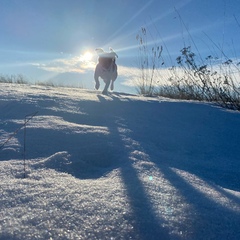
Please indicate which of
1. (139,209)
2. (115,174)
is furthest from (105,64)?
(139,209)

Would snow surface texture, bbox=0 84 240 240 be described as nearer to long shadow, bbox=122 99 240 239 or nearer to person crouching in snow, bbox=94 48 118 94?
Answer: long shadow, bbox=122 99 240 239

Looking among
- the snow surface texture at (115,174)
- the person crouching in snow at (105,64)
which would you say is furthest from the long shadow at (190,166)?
the person crouching in snow at (105,64)

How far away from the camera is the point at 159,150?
5.48 feet

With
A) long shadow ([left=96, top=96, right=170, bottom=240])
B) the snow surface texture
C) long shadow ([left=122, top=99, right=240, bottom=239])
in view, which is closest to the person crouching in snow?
long shadow ([left=122, top=99, right=240, bottom=239])

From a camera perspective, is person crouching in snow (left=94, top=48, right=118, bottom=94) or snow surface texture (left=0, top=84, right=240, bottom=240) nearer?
snow surface texture (left=0, top=84, right=240, bottom=240)

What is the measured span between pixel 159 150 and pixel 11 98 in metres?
1.46

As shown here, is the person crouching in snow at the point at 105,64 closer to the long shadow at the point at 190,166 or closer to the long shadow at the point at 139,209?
the long shadow at the point at 190,166

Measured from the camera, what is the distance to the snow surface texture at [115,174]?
799mm

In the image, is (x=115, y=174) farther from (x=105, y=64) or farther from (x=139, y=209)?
(x=105, y=64)

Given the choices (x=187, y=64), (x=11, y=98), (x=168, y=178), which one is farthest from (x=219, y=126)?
(x=187, y=64)

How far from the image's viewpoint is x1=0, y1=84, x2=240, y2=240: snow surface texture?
80cm

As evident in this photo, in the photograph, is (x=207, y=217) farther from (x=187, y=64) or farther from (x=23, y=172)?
(x=187, y=64)

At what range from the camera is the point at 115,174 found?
121cm

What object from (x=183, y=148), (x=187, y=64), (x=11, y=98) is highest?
(x=187, y=64)
